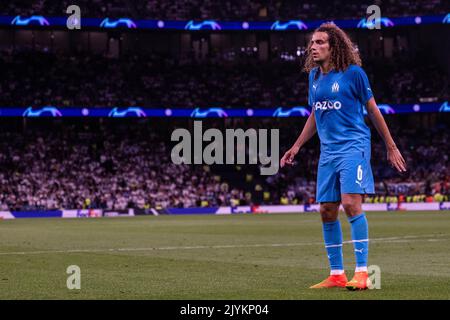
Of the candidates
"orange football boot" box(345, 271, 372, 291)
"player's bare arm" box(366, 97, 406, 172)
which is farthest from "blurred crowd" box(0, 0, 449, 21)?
"orange football boot" box(345, 271, 372, 291)

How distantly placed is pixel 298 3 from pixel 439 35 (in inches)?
494

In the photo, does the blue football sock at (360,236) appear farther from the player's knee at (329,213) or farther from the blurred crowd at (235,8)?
the blurred crowd at (235,8)

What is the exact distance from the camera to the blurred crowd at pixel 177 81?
68.1 meters

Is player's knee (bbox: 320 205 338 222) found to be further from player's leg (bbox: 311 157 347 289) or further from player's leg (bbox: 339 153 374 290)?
player's leg (bbox: 339 153 374 290)

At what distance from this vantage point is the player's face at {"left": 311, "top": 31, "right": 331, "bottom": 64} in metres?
10.8

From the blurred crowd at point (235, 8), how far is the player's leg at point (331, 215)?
2363 inches

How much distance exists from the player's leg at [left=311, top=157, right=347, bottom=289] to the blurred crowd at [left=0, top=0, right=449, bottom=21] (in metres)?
60.0

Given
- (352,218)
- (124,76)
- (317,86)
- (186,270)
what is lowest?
(186,270)

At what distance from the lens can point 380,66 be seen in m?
77.4

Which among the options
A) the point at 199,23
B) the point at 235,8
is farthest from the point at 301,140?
the point at 235,8

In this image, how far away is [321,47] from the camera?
10836 millimetres
